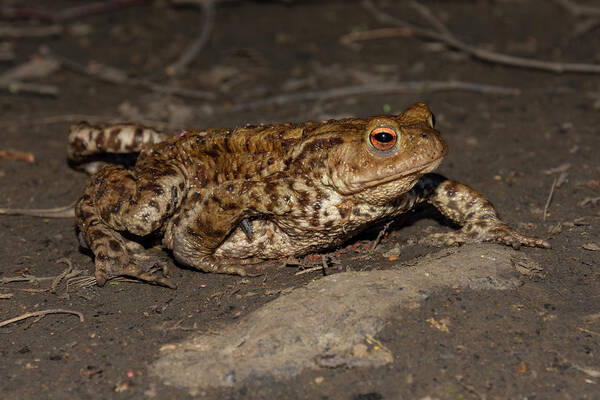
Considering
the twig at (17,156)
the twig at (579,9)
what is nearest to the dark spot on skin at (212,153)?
the twig at (17,156)

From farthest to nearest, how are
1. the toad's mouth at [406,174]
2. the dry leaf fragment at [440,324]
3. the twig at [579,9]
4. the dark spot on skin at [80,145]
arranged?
the twig at [579,9] → the dark spot on skin at [80,145] → the toad's mouth at [406,174] → the dry leaf fragment at [440,324]

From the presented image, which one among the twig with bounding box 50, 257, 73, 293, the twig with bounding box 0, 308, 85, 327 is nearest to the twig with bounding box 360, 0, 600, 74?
the twig with bounding box 50, 257, 73, 293

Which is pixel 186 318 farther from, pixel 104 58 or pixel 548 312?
pixel 104 58

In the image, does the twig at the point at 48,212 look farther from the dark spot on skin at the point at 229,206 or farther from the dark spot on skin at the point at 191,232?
the dark spot on skin at the point at 229,206

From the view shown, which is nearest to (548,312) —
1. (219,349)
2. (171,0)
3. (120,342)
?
(219,349)

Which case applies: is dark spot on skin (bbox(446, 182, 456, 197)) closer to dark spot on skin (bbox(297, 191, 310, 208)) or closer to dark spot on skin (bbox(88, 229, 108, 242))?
dark spot on skin (bbox(297, 191, 310, 208))

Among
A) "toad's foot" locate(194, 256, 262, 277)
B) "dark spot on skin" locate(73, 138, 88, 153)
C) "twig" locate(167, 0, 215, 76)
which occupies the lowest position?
"toad's foot" locate(194, 256, 262, 277)
